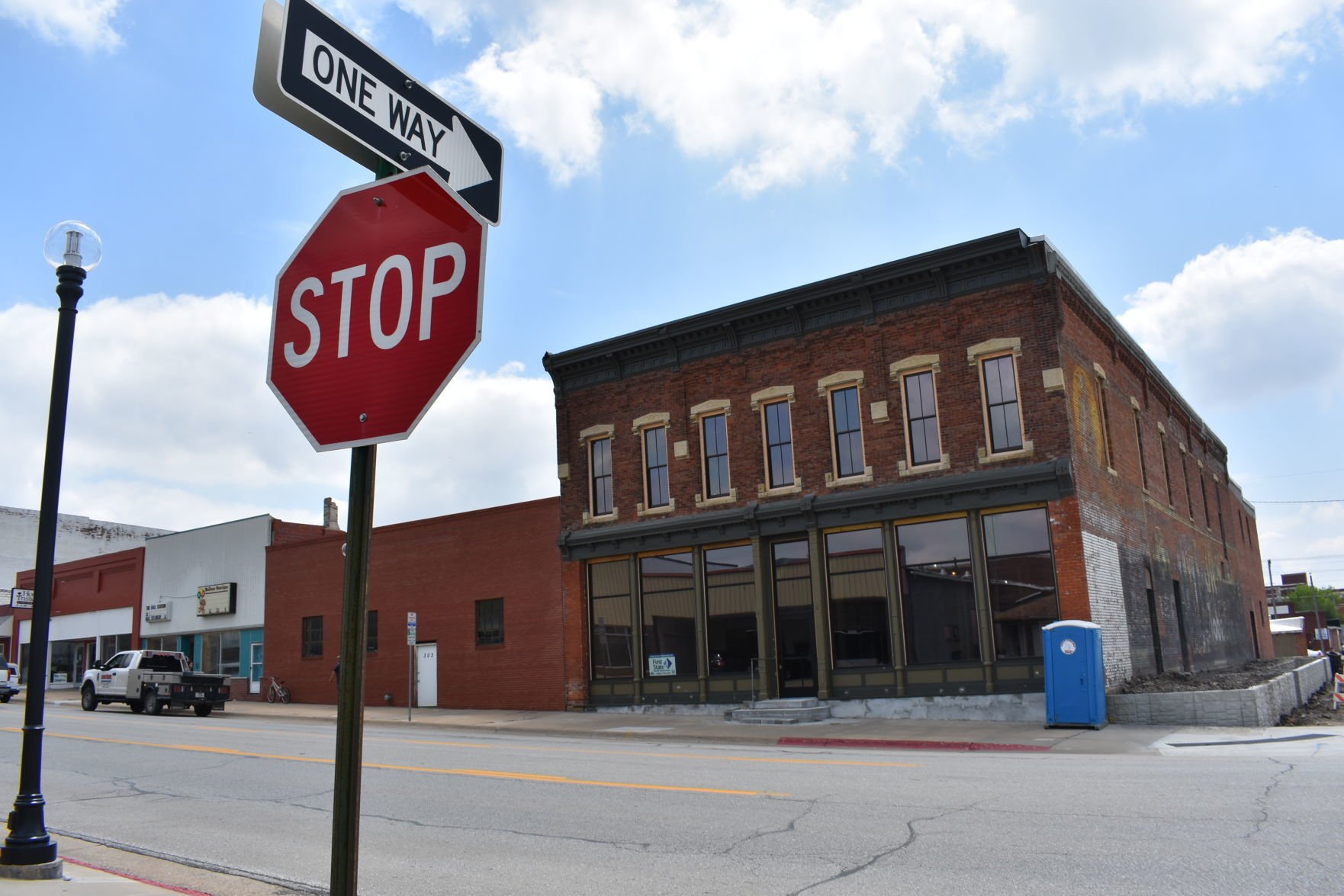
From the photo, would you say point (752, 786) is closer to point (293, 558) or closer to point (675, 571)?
point (675, 571)

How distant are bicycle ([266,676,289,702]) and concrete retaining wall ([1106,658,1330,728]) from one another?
26.7 m

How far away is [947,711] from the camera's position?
21.6 metres

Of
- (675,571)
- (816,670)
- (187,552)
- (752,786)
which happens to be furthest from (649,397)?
(187,552)

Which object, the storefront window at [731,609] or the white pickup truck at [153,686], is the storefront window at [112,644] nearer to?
the white pickup truck at [153,686]

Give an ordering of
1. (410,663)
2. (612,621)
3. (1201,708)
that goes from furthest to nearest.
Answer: (410,663)
(612,621)
(1201,708)

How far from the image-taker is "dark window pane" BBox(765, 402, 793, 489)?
24.8m

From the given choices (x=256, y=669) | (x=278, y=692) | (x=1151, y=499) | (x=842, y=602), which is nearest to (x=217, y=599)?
(x=256, y=669)

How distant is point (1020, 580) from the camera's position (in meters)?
21.4

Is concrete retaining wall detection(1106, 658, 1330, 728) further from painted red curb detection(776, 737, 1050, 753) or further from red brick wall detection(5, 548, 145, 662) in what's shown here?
red brick wall detection(5, 548, 145, 662)

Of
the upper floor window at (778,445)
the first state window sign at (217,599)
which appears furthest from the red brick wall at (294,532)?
the upper floor window at (778,445)

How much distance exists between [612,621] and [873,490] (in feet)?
27.2

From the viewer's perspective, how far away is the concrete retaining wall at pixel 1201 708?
60.3 feet

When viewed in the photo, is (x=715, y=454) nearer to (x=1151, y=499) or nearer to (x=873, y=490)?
(x=873, y=490)

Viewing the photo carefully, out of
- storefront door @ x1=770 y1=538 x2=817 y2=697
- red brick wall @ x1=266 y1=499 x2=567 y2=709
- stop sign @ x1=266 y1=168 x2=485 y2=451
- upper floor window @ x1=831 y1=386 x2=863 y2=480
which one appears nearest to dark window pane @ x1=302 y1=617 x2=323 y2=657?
red brick wall @ x1=266 y1=499 x2=567 y2=709
